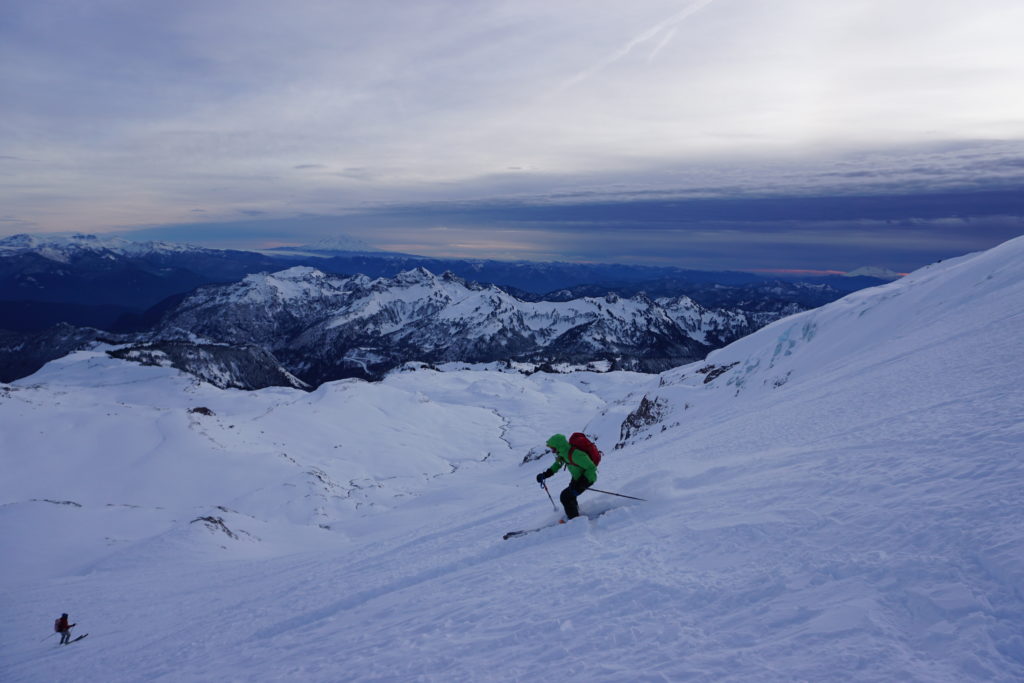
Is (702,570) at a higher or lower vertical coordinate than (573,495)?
higher

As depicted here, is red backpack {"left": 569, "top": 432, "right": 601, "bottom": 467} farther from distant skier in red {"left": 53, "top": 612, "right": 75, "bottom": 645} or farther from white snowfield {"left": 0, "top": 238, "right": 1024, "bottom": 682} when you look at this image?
distant skier in red {"left": 53, "top": 612, "right": 75, "bottom": 645}

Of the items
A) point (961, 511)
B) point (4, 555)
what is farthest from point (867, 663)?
point (4, 555)

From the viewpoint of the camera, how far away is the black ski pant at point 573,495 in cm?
1188

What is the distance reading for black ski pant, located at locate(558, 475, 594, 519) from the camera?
11.9m

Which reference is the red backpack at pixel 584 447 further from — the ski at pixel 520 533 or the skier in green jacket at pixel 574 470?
the ski at pixel 520 533

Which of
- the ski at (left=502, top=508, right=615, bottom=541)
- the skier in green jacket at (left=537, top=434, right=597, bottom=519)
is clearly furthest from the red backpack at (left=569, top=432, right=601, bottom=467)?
the ski at (left=502, top=508, right=615, bottom=541)

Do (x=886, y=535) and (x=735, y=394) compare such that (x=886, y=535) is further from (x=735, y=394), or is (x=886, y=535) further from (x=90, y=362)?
(x=90, y=362)

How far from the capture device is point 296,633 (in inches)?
401

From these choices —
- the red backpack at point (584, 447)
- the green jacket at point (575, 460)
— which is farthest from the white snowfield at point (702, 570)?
the red backpack at point (584, 447)

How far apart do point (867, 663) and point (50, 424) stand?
3373 inches

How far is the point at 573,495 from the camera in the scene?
11.9 metres

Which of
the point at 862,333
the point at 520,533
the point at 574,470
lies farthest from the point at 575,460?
the point at 862,333

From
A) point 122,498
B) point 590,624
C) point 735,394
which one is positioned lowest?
point 122,498

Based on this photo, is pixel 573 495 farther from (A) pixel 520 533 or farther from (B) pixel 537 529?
(A) pixel 520 533
